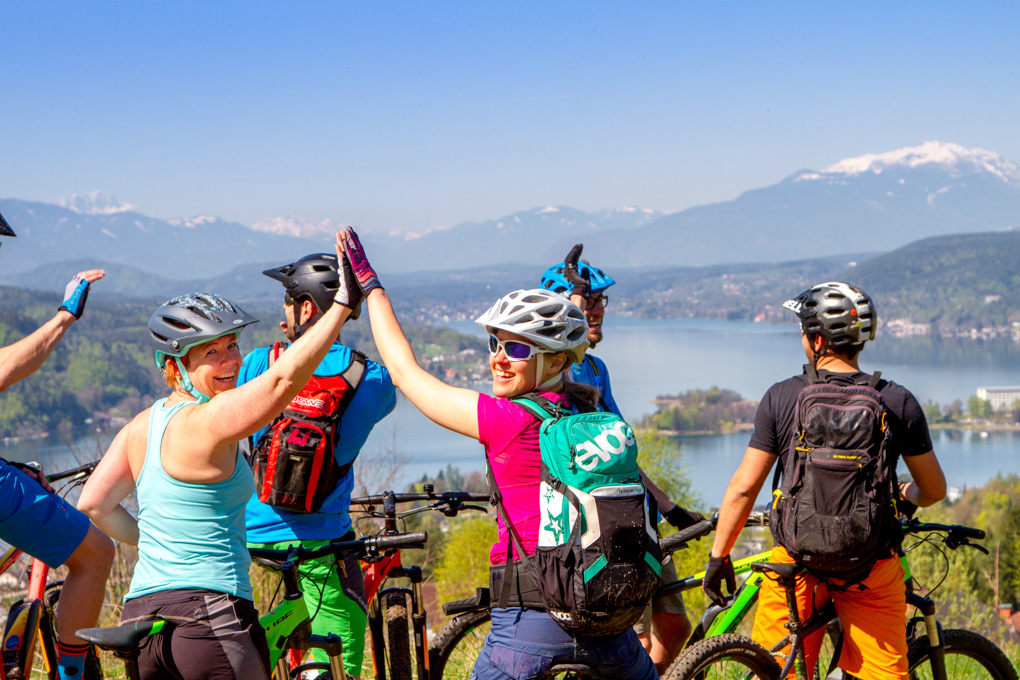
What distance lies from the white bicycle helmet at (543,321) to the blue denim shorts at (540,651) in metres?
0.83

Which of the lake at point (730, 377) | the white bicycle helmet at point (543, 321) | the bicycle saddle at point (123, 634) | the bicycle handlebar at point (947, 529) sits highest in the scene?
the white bicycle helmet at point (543, 321)

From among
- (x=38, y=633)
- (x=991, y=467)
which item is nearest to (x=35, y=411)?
(x=38, y=633)

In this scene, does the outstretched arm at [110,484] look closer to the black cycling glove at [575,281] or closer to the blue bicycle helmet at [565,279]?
the blue bicycle helmet at [565,279]

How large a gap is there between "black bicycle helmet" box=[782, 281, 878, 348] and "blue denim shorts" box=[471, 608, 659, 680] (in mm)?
1666

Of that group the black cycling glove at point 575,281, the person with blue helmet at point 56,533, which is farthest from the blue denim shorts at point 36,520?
the black cycling glove at point 575,281

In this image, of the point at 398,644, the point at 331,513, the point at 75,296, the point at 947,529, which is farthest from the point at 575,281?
the point at 75,296

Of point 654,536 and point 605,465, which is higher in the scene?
point 605,465

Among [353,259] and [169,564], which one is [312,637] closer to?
[169,564]

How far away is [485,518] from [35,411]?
1005 inches

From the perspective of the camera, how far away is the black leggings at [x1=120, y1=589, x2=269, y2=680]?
8.08 ft

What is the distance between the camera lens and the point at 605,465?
91.6 inches

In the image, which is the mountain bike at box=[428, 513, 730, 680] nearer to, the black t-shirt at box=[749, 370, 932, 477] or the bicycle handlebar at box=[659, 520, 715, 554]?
the bicycle handlebar at box=[659, 520, 715, 554]

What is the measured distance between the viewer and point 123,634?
2410mm

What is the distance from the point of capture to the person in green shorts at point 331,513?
350 cm
